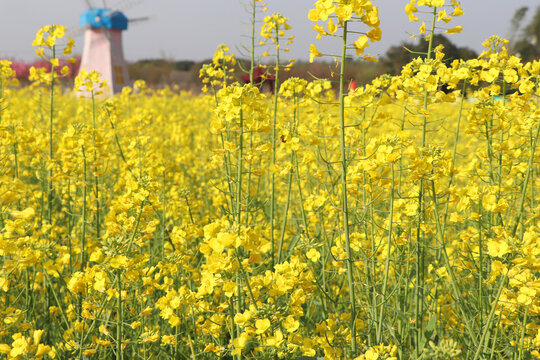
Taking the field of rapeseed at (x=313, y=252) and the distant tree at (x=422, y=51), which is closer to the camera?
the field of rapeseed at (x=313, y=252)

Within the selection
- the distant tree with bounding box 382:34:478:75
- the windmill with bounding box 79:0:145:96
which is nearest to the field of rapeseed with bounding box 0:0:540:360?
the distant tree with bounding box 382:34:478:75

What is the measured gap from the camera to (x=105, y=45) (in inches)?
814

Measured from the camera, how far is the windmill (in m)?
20.4

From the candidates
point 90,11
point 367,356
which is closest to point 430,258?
point 367,356

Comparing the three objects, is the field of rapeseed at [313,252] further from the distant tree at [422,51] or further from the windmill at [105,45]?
the windmill at [105,45]

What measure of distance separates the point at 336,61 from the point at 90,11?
2281 centimetres

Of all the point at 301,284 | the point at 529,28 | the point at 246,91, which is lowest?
the point at 301,284

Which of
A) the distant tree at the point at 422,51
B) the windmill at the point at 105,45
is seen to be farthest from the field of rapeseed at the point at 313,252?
the windmill at the point at 105,45

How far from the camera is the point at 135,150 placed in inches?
153

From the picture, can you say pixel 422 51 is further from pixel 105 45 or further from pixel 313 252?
pixel 105 45

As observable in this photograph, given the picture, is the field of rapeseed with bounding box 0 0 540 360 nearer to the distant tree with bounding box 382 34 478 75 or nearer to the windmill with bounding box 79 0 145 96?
the distant tree with bounding box 382 34 478 75

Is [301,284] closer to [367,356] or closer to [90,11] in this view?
[367,356]

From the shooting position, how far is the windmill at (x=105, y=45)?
2036 cm

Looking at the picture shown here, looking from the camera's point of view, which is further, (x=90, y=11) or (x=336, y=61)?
(x=90, y=11)
